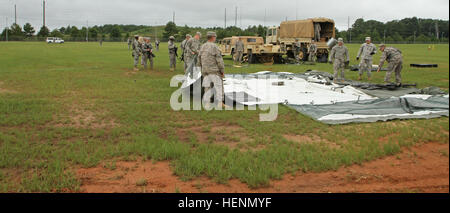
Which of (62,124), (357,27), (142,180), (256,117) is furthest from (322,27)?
(357,27)

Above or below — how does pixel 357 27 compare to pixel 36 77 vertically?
above

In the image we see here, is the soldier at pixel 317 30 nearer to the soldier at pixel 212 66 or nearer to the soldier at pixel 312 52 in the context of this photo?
the soldier at pixel 312 52

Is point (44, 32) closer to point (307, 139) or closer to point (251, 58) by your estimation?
point (251, 58)

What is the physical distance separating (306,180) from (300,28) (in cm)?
2512

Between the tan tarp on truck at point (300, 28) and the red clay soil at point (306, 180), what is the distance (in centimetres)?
2348

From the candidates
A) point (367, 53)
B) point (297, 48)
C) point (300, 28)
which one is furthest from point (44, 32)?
point (367, 53)

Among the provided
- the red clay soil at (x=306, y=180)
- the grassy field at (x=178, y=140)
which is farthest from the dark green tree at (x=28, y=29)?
the red clay soil at (x=306, y=180)

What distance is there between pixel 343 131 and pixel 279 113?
1898 millimetres

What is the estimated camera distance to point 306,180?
4547 mm

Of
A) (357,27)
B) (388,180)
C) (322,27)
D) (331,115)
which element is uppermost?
(357,27)

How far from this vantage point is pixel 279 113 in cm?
843

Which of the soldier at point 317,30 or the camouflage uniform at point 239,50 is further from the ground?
the soldier at point 317,30

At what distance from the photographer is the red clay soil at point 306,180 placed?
168 inches
